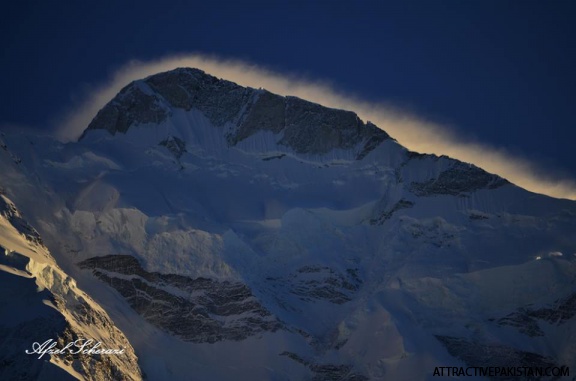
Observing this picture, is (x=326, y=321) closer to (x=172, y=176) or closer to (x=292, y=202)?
(x=292, y=202)

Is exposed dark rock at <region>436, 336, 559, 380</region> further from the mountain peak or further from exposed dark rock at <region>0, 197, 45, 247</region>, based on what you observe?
exposed dark rock at <region>0, 197, 45, 247</region>

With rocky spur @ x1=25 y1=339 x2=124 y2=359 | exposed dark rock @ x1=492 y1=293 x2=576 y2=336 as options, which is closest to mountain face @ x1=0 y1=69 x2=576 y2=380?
exposed dark rock @ x1=492 y1=293 x2=576 y2=336

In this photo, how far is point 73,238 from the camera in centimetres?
10469

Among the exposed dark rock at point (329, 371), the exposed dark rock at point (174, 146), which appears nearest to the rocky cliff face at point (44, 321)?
the exposed dark rock at point (329, 371)

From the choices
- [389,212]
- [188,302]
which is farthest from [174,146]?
[188,302]

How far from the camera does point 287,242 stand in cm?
11094

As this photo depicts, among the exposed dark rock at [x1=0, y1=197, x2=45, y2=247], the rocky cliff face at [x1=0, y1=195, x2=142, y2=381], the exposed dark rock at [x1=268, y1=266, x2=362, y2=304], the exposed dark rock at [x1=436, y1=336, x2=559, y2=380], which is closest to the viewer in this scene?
the rocky cliff face at [x1=0, y1=195, x2=142, y2=381]

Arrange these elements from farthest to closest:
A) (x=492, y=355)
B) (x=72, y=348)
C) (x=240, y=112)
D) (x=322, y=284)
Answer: (x=240, y=112) < (x=322, y=284) < (x=492, y=355) < (x=72, y=348)

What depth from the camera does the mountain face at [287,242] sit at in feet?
321

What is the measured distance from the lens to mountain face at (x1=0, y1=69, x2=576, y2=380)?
97.8 m

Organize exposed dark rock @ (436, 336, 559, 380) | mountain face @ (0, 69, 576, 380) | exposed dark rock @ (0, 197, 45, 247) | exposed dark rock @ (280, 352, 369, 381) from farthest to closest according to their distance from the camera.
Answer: mountain face @ (0, 69, 576, 380), exposed dark rock @ (436, 336, 559, 380), exposed dark rock @ (280, 352, 369, 381), exposed dark rock @ (0, 197, 45, 247)

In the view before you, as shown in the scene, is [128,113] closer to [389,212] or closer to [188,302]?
[188,302]

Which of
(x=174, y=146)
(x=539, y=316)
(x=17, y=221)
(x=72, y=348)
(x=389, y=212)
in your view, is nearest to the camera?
(x=72, y=348)

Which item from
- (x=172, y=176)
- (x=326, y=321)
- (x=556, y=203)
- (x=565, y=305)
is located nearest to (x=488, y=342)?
(x=565, y=305)
